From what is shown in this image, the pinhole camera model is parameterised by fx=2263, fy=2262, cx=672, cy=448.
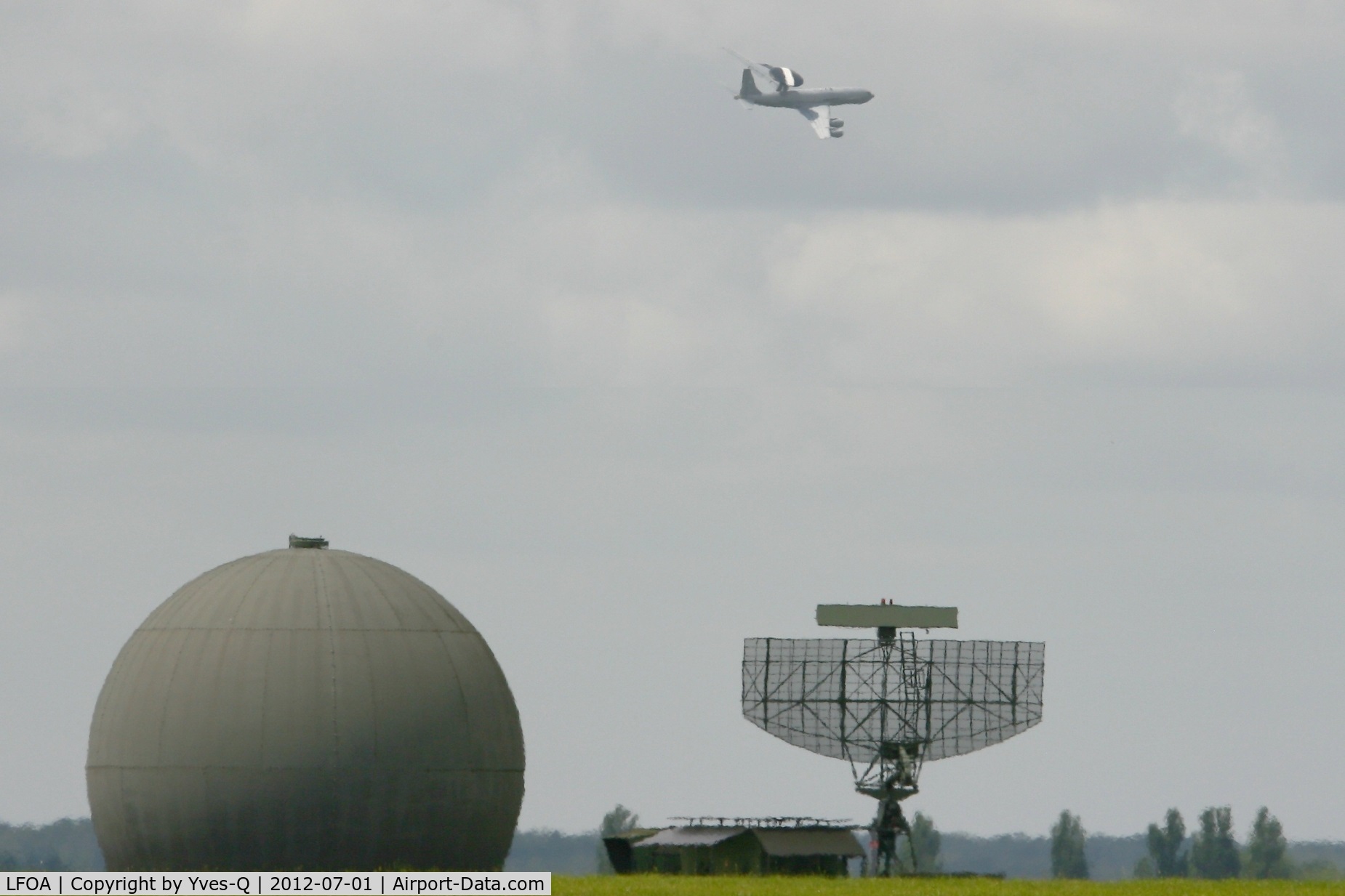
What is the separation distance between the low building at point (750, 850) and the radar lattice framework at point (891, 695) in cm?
354

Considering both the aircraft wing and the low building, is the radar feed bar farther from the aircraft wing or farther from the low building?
the aircraft wing

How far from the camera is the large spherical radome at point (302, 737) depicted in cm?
4634

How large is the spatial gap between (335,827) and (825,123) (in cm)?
6789

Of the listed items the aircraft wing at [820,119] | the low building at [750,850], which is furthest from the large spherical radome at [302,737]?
the aircraft wing at [820,119]

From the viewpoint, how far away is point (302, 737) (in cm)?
4625

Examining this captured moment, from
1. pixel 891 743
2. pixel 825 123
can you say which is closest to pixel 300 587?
pixel 891 743

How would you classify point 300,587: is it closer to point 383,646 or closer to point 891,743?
point 383,646

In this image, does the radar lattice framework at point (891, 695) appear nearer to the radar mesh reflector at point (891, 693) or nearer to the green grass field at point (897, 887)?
the radar mesh reflector at point (891, 693)

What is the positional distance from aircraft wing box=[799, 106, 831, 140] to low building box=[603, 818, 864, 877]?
176 feet

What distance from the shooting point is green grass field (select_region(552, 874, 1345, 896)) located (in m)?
46.8
